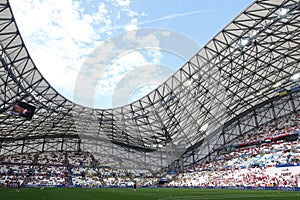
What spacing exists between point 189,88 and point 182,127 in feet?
33.3

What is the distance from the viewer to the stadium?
25.8 meters

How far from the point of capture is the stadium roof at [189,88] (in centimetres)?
2573

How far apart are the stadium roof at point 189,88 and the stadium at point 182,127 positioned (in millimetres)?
153

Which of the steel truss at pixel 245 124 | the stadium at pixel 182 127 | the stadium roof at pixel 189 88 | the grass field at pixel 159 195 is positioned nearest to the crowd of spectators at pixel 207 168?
the stadium at pixel 182 127

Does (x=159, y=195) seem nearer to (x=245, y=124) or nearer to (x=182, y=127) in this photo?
(x=182, y=127)

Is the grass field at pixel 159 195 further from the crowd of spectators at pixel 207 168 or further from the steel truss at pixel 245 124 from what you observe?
the steel truss at pixel 245 124

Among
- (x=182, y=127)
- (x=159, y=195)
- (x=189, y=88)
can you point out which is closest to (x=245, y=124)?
(x=182, y=127)

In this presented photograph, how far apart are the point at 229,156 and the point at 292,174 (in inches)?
714

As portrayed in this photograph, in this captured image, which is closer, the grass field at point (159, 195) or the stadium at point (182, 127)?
the grass field at point (159, 195)

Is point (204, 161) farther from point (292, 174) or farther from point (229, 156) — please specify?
point (292, 174)

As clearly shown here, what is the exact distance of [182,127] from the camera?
145 feet

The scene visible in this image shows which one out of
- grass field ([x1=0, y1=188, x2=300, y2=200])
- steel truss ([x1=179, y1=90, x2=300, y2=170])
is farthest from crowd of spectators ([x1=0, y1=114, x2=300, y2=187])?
grass field ([x1=0, y1=188, x2=300, y2=200])

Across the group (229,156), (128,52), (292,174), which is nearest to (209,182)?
(229,156)

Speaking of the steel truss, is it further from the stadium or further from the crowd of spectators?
the crowd of spectators
